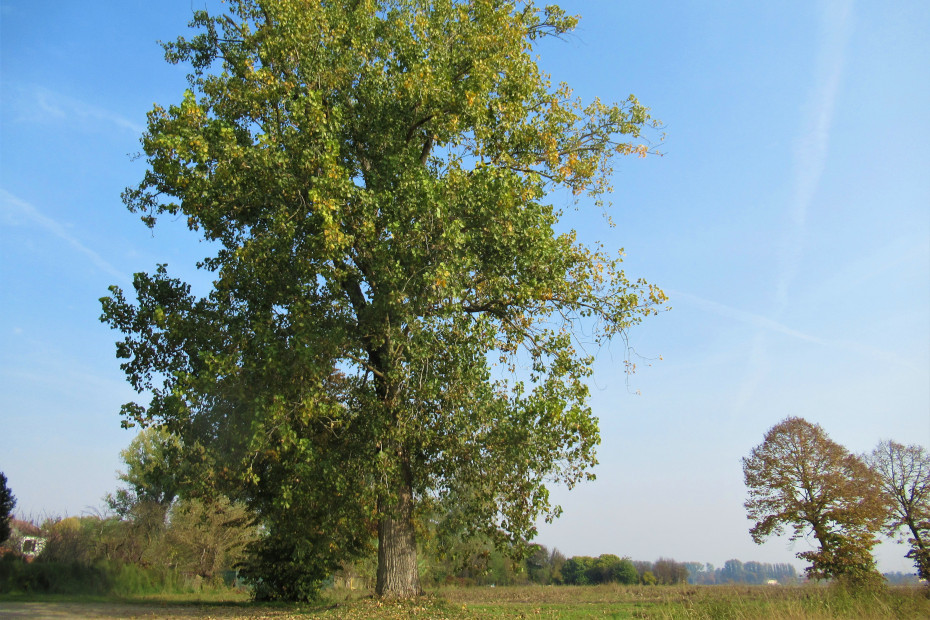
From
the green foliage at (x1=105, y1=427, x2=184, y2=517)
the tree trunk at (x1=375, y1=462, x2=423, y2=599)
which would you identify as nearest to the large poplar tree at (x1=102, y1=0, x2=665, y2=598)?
the tree trunk at (x1=375, y1=462, x2=423, y2=599)

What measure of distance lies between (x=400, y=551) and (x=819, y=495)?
29885 millimetres

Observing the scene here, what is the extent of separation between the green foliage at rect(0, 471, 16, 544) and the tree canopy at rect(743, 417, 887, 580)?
40.7 metres

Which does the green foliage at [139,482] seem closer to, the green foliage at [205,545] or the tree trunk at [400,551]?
the green foliage at [205,545]

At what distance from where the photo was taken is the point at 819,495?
32.5m

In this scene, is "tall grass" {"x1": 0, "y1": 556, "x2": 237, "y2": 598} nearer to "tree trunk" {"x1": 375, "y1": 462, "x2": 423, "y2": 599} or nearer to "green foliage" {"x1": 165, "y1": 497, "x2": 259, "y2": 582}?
"green foliage" {"x1": 165, "y1": 497, "x2": 259, "y2": 582}

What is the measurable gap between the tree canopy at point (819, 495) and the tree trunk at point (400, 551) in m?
26.7

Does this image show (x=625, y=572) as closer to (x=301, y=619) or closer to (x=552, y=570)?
(x=552, y=570)

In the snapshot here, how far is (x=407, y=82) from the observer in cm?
1177

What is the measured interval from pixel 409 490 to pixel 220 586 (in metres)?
25.4

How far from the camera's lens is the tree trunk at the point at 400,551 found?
1272cm

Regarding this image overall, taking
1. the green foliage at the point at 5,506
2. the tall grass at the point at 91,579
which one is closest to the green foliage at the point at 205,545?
the tall grass at the point at 91,579

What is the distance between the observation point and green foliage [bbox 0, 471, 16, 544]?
26.9m

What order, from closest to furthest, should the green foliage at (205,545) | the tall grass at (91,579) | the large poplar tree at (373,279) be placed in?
the large poplar tree at (373,279), the tall grass at (91,579), the green foliage at (205,545)

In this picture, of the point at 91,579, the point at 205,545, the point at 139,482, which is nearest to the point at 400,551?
the point at 91,579
